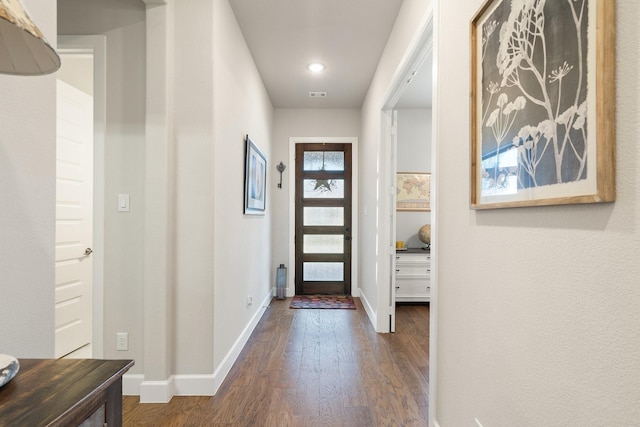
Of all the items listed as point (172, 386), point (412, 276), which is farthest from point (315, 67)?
point (172, 386)

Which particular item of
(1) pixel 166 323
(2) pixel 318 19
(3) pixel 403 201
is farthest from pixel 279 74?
(1) pixel 166 323

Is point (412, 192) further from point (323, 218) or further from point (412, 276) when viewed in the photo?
point (323, 218)

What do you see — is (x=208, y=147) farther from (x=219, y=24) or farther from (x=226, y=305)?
(x=226, y=305)

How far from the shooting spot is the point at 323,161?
4.99m

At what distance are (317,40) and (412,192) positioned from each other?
2565mm

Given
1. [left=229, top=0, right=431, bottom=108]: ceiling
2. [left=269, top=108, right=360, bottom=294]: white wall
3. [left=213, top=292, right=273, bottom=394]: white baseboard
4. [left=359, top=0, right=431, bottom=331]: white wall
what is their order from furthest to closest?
[left=269, top=108, right=360, bottom=294]: white wall → [left=229, top=0, right=431, bottom=108]: ceiling → [left=359, top=0, right=431, bottom=331]: white wall → [left=213, top=292, right=273, bottom=394]: white baseboard

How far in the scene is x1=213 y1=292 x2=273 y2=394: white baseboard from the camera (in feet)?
7.20

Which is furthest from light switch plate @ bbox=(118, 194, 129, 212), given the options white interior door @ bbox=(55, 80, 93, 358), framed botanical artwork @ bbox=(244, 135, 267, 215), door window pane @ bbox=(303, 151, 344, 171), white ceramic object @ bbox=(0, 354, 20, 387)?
door window pane @ bbox=(303, 151, 344, 171)

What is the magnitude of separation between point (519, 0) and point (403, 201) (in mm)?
3870

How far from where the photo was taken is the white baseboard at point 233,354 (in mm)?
2193

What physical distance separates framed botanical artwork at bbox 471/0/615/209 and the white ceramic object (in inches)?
50.6

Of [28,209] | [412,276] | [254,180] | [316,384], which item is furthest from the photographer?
[412,276]

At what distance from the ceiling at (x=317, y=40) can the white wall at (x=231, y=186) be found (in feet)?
0.56

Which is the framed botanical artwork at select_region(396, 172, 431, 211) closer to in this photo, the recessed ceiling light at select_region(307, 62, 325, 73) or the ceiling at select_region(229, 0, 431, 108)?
the ceiling at select_region(229, 0, 431, 108)
